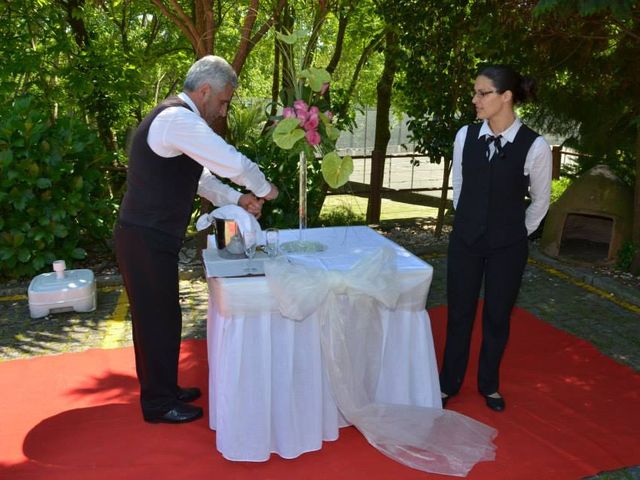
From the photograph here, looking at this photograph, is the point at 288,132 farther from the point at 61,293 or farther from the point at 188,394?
the point at 61,293

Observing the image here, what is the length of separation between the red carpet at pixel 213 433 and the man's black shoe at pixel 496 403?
55 millimetres

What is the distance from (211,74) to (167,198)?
0.62 meters

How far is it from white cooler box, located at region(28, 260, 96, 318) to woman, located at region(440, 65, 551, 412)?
3041 millimetres

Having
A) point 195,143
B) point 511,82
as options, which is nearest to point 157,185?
point 195,143

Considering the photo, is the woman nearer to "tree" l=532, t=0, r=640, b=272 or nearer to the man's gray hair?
the man's gray hair

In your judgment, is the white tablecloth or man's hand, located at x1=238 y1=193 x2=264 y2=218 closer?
the white tablecloth

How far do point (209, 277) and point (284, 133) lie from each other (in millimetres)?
795

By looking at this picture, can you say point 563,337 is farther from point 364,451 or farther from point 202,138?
point 202,138

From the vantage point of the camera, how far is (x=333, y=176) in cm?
345

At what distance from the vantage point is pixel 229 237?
332cm

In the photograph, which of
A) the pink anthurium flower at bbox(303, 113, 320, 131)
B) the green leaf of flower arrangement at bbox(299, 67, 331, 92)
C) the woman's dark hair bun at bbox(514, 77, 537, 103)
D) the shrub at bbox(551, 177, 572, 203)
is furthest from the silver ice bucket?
the shrub at bbox(551, 177, 572, 203)

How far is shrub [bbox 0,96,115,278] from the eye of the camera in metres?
5.77

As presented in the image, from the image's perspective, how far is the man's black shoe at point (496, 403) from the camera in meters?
3.66

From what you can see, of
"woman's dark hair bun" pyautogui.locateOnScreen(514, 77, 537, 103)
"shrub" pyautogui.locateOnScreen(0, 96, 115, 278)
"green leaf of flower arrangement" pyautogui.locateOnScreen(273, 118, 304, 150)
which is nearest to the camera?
"green leaf of flower arrangement" pyautogui.locateOnScreen(273, 118, 304, 150)
